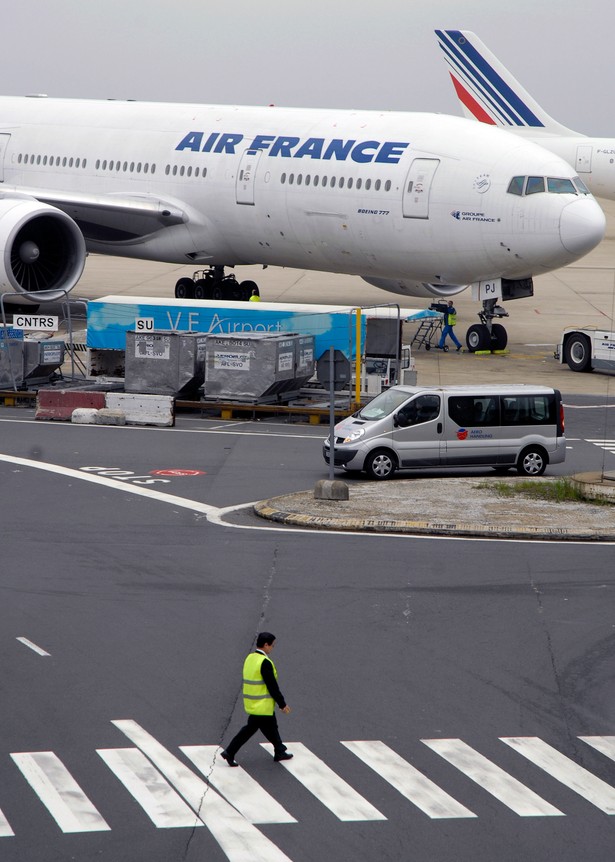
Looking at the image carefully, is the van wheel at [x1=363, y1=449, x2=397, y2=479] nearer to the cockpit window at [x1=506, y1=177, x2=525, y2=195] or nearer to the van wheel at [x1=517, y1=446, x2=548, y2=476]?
the van wheel at [x1=517, y1=446, x2=548, y2=476]

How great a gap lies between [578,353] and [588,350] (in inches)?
15.4

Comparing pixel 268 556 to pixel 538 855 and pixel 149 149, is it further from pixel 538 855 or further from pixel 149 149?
pixel 149 149

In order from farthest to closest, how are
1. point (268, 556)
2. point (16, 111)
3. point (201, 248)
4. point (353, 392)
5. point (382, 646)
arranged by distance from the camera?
point (16, 111)
point (201, 248)
point (353, 392)
point (268, 556)
point (382, 646)

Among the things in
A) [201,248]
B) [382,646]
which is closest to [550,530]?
[382,646]

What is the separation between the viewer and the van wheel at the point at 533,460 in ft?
89.4

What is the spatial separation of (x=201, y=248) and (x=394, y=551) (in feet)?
78.3

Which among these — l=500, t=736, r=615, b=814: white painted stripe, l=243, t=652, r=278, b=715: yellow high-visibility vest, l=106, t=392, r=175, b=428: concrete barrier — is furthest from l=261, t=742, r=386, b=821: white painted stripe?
l=106, t=392, r=175, b=428: concrete barrier

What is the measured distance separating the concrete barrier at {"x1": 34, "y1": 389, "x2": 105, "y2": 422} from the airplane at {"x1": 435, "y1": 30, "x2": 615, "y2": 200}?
48186mm

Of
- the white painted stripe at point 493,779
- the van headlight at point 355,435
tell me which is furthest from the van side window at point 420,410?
the white painted stripe at point 493,779

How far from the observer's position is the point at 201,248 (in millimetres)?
42906

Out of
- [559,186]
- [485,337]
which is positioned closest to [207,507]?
[559,186]

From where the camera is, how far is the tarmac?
2188 cm

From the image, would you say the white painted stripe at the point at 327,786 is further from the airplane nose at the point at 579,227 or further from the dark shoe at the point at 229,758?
the airplane nose at the point at 579,227

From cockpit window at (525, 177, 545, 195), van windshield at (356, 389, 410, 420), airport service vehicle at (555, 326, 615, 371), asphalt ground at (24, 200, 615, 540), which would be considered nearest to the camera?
asphalt ground at (24, 200, 615, 540)
